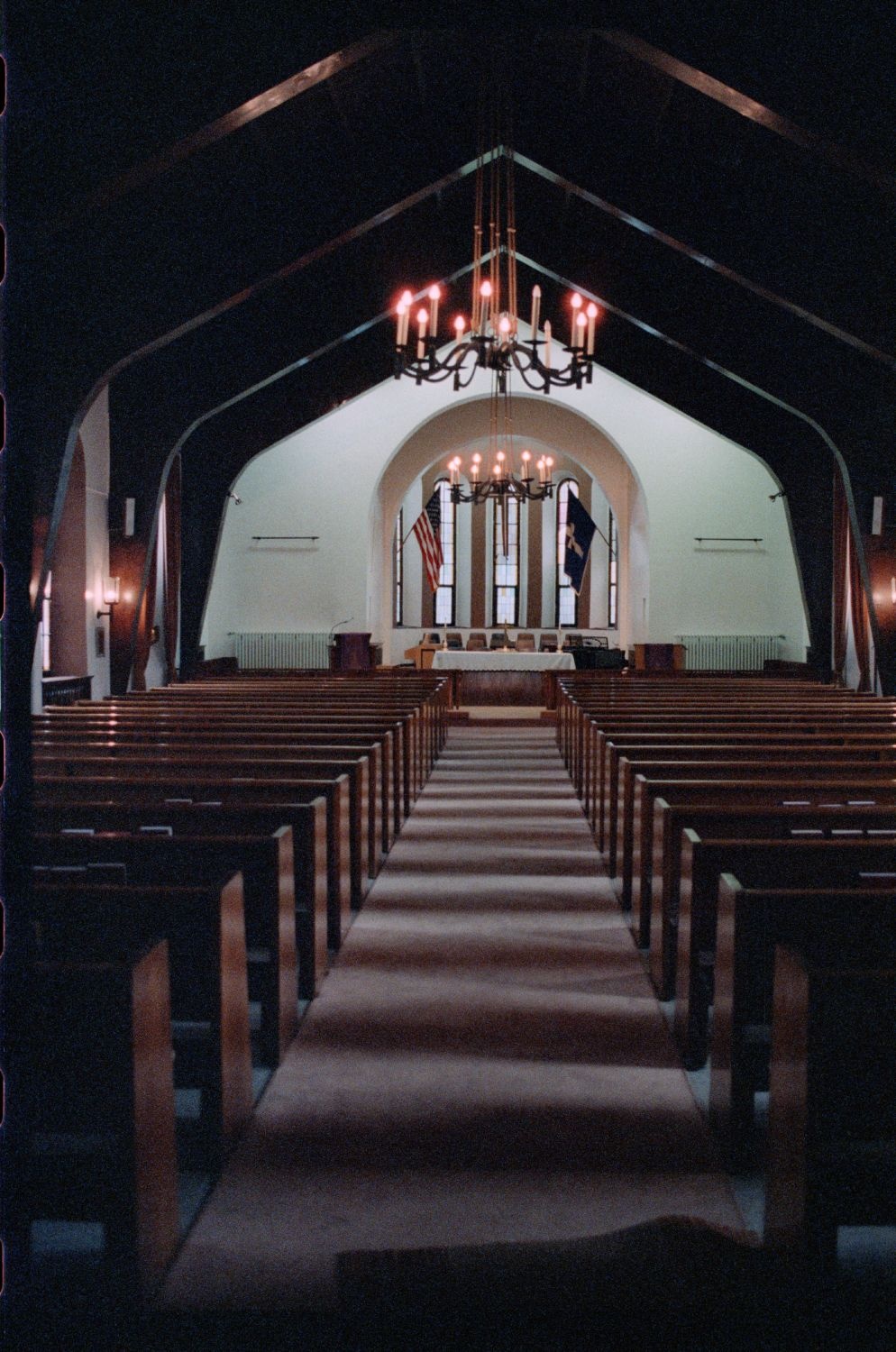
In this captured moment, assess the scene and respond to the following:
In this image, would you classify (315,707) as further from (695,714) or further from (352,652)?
(352,652)

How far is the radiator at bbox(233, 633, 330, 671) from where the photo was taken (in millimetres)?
13547

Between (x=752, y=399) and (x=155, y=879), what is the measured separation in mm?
9139

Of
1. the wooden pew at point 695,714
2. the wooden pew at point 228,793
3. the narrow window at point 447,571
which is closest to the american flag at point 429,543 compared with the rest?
the narrow window at point 447,571

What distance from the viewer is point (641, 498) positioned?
13883mm

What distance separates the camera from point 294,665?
1358 centimetres

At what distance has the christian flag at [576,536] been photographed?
1225cm

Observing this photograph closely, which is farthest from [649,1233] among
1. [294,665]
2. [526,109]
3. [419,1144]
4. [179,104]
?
[294,665]

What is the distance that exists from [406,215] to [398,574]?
9.23 meters

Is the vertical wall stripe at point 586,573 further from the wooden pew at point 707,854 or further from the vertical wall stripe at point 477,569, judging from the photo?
the wooden pew at point 707,854

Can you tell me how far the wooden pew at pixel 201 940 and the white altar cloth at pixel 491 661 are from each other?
1112 centimetres

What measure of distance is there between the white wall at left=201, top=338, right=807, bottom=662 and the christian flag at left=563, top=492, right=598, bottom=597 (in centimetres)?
135

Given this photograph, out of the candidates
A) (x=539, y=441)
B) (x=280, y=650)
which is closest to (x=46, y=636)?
(x=280, y=650)

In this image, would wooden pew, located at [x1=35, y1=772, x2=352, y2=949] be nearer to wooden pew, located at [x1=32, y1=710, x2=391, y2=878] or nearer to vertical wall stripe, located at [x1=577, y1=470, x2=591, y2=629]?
wooden pew, located at [x1=32, y1=710, x2=391, y2=878]

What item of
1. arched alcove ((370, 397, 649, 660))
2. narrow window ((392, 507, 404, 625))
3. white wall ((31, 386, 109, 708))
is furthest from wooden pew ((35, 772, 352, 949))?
narrow window ((392, 507, 404, 625))
